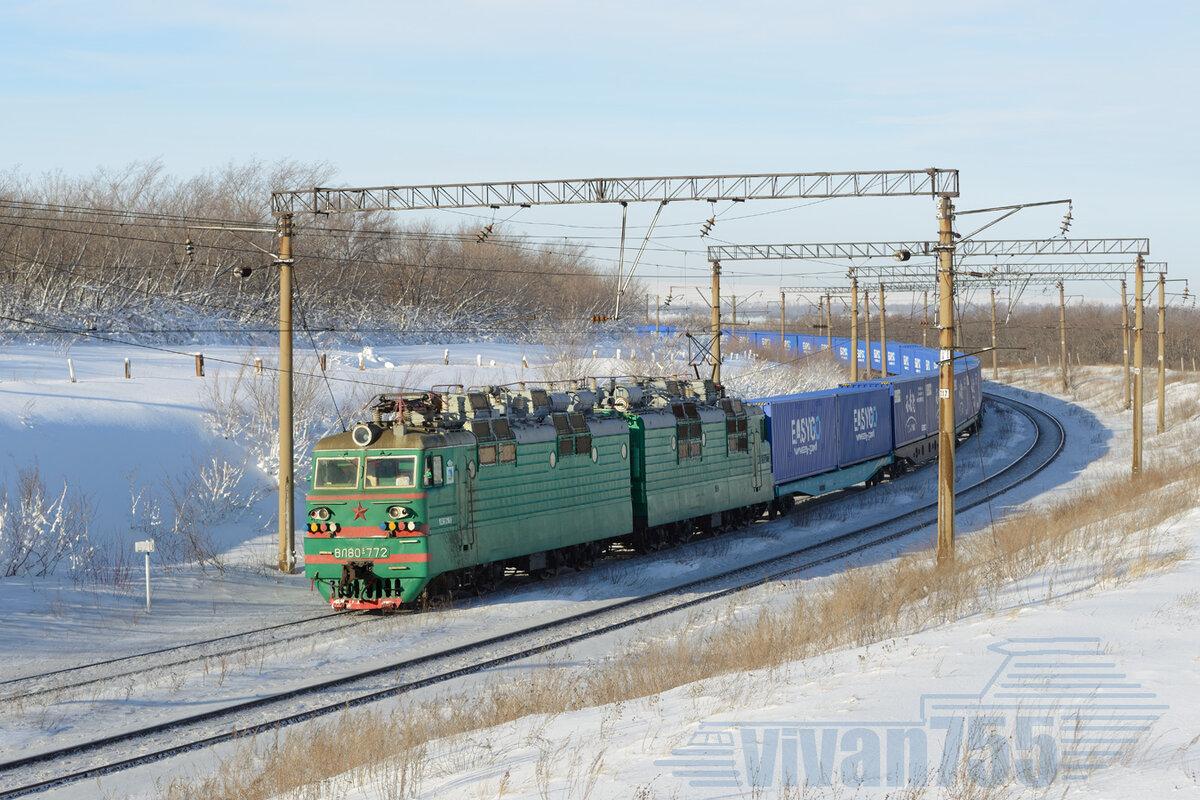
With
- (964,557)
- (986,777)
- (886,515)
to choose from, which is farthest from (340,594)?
(886,515)

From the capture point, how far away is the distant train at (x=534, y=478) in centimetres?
2084

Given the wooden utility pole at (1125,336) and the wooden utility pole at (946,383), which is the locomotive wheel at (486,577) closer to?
the wooden utility pole at (946,383)

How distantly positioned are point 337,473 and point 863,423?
72.4 feet

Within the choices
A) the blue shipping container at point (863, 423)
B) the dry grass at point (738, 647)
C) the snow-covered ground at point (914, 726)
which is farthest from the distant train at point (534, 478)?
the snow-covered ground at point (914, 726)

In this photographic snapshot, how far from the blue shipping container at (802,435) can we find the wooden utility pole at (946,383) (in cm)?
820

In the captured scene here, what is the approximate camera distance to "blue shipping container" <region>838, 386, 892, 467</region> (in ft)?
123

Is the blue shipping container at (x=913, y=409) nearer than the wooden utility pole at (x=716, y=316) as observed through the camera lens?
No

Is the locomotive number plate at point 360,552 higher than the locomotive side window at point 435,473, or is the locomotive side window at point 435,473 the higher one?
the locomotive side window at point 435,473

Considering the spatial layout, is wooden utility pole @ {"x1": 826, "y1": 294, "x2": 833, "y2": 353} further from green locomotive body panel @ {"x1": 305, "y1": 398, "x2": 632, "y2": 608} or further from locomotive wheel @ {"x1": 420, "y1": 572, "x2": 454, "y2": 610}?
locomotive wheel @ {"x1": 420, "y1": 572, "x2": 454, "y2": 610}

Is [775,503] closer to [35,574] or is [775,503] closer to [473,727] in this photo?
[35,574]

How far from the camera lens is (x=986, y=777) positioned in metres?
8.56

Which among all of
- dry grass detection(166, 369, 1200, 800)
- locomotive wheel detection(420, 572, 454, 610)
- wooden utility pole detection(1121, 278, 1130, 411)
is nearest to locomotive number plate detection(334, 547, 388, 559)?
locomotive wheel detection(420, 572, 454, 610)

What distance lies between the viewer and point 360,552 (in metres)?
20.8

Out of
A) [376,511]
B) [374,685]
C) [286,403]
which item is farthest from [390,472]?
[286,403]
